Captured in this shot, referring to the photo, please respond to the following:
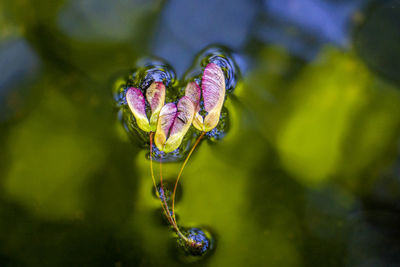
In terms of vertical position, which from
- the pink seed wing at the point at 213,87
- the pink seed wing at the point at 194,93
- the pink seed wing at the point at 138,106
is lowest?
the pink seed wing at the point at 138,106

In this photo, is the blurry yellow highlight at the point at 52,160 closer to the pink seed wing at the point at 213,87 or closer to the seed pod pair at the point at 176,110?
the seed pod pair at the point at 176,110

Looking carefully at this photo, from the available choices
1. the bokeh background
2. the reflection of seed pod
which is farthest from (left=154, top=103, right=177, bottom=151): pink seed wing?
the reflection of seed pod

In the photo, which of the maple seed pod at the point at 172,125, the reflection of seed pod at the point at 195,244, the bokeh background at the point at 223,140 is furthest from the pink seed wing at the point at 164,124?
the reflection of seed pod at the point at 195,244

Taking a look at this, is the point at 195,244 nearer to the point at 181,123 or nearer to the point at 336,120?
the point at 181,123

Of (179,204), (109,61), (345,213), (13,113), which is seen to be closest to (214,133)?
(179,204)

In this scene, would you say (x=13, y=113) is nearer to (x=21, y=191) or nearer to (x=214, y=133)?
(x=21, y=191)

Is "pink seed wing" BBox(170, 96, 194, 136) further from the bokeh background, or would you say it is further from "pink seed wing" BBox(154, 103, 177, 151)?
the bokeh background

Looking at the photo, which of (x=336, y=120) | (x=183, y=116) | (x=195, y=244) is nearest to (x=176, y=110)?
(x=183, y=116)
